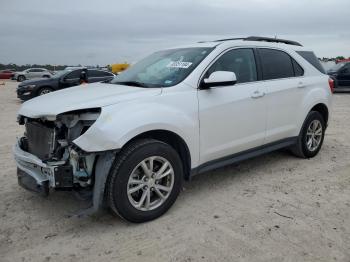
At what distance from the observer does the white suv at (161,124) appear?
3.34 metres

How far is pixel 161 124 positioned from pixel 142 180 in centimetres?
56

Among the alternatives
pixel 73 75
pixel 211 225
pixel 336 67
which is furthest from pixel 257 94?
pixel 336 67

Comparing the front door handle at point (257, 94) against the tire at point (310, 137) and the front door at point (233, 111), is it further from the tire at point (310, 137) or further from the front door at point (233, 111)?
the tire at point (310, 137)

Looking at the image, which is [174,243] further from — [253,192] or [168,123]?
[253,192]

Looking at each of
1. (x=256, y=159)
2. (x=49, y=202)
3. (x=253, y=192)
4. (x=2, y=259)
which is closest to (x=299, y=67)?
(x=256, y=159)

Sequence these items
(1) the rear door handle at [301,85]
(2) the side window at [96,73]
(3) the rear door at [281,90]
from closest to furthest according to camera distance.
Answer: (3) the rear door at [281,90] → (1) the rear door handle at [301,85] → (2) the side window at [96,73]

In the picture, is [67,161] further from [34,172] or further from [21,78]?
[21,78]

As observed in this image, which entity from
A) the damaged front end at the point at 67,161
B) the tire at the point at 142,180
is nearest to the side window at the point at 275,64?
the tire at the point at 142,180

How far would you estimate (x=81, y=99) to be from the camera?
358cm

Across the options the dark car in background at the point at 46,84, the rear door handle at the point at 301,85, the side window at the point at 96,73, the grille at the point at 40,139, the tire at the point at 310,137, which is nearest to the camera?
the grille at the point at 40,139

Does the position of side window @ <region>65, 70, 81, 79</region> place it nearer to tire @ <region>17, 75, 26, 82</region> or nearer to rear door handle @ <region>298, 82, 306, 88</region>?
rear door handle @ <region>298, 82, 306, 88</region>

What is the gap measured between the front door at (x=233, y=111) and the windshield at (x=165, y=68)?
0.23 m

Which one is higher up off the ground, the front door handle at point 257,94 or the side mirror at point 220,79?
the side mirror at point 220,79

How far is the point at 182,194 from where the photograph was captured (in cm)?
434
